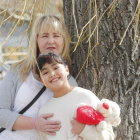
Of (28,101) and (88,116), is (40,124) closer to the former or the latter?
(28,101)

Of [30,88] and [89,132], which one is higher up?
[30,88]

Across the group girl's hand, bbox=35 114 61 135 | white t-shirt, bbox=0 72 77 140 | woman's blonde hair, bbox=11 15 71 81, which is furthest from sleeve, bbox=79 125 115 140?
woman's blonde hair, bbox=11 15 71 81

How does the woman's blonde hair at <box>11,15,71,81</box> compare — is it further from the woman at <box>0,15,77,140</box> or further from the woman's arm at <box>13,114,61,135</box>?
the woman's arm at <box>13,114,61,135</box>

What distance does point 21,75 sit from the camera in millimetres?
1545

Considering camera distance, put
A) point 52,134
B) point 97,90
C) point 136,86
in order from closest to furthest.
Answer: point 52,134 → point 136,86 → point 97,90

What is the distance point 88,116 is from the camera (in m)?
1.11

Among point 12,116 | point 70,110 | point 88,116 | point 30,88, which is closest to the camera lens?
point 88,116

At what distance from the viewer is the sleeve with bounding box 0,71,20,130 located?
55.1 inches

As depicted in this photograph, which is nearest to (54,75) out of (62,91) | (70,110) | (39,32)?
(62,91)

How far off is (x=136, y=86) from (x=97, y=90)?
29cm

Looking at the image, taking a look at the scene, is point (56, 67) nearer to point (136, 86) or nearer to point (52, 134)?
point (52, 134)

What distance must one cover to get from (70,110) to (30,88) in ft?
1.32

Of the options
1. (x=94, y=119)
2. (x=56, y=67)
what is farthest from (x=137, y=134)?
(x=56, y=67)

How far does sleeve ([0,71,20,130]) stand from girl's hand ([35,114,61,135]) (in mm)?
191
